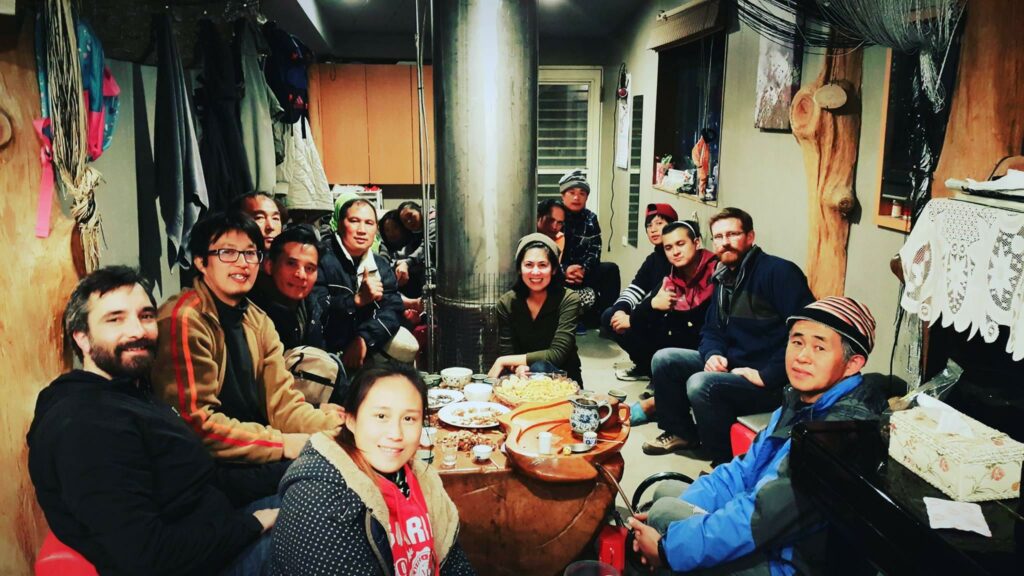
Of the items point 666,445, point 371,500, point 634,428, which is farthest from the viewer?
point 634,428

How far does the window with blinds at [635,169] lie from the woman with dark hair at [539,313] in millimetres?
3235

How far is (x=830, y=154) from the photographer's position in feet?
10.4

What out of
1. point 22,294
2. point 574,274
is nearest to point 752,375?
point 574,274

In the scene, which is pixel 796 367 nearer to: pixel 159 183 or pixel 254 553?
pixel 254 553

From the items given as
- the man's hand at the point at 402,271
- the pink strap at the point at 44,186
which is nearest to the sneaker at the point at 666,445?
the man's hand at the point at 402,271

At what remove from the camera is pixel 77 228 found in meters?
2.16

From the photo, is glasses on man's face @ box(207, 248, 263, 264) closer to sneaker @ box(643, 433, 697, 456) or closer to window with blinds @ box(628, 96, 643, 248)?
sneaker @ box(643, 433, 697, 456)

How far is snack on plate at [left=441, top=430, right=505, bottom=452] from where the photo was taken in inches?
91.5

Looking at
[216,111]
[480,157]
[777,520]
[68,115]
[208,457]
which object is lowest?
[777,520]

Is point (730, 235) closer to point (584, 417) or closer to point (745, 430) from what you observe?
point (745, 430)

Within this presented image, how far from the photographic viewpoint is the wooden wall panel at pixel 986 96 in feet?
6.35

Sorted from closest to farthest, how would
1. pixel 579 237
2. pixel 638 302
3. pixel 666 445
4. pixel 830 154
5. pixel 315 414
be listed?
pixel 315 414 < pixel 830 154 < pixel 666 445 < pixel 638 302 < pixel 579 237

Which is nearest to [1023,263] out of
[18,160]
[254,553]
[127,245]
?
[254,553]

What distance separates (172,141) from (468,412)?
1738mm
